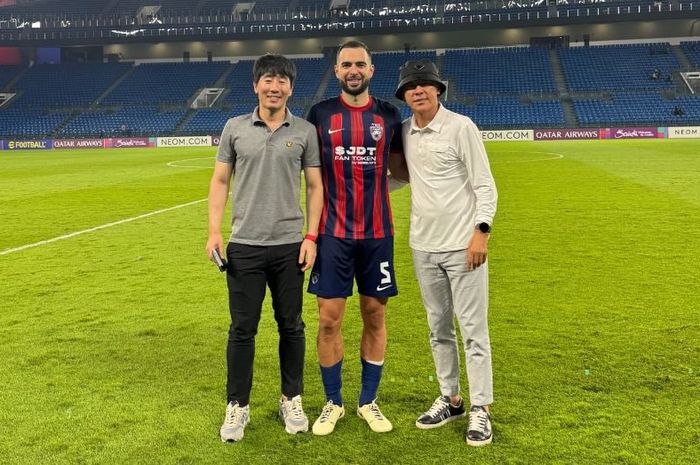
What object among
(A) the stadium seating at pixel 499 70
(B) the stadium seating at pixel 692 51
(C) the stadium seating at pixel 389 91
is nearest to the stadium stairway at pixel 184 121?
(C) the stadium seating at pixel 389 91

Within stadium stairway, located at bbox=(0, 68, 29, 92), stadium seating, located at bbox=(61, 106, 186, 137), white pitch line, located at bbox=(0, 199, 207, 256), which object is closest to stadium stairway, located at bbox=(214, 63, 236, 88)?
stadium seating, located at bbox=(61, 106, 186, 137)

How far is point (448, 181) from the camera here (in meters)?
3.60

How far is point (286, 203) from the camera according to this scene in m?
3.65

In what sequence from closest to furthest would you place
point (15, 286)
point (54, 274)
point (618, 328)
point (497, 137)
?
point (618, 328)
point (15, 286)
point (54, 274)
point (497, 137)

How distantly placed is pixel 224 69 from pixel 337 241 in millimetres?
53284

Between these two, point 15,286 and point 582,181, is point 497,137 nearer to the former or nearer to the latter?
point 582,181

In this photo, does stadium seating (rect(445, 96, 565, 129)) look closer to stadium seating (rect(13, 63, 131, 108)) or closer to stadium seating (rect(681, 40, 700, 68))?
stadium seating (rect(681, 40, 700, 68))

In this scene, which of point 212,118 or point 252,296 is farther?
point 212,118

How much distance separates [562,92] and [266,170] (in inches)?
1817

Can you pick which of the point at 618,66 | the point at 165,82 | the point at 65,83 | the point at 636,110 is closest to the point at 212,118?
the point at 165,82

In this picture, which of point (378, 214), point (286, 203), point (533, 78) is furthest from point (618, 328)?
point (533, 78)

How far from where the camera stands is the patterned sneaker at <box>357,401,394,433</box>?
3736 mm

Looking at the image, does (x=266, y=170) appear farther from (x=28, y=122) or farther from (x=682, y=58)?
(x=682, y=58)

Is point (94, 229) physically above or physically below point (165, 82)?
below
